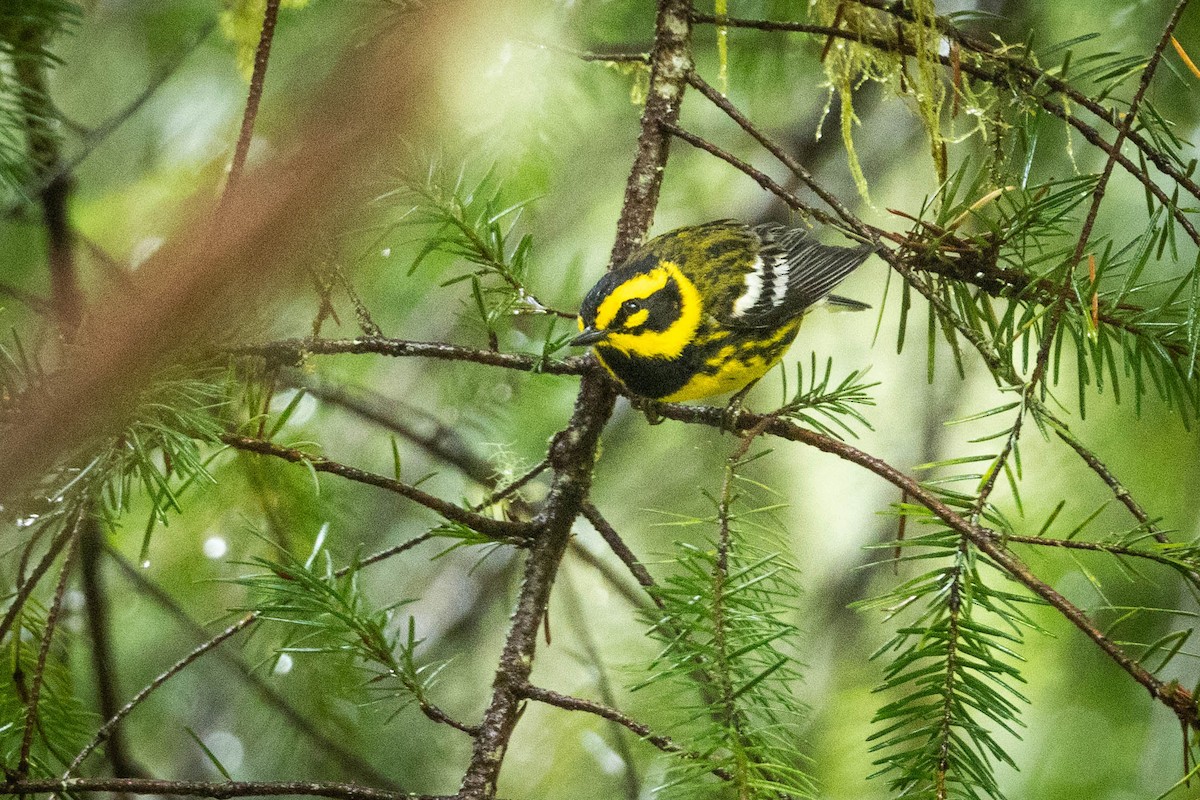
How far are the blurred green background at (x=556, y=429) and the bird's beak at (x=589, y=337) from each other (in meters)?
0.27

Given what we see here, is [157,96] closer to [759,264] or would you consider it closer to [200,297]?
[759,264]

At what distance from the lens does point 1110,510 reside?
88.2 inches

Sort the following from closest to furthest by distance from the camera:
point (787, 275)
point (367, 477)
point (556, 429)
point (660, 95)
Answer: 1. point (367, 477)
2. point (660, 95)
3. point (787, 275)
4. point (556, 429)

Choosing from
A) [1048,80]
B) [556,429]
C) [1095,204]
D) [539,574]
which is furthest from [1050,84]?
[556,429]

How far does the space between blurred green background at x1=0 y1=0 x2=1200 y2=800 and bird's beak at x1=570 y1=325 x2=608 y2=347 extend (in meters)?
0.27

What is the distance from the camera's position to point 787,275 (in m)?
2.10

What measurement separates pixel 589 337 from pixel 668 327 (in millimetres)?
320

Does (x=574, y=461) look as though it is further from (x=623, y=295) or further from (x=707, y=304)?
(x=707, y=304)

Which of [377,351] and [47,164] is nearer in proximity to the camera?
[377,351]

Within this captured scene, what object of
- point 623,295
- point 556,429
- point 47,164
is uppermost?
point 47,164

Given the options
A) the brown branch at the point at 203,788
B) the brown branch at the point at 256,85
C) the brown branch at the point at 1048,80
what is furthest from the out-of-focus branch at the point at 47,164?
the brown branch at the point at 1048,80

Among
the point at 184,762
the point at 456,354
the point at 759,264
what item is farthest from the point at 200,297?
the point at 184,762

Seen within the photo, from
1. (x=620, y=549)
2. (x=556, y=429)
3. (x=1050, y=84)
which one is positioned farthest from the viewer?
(x=556, y=429)

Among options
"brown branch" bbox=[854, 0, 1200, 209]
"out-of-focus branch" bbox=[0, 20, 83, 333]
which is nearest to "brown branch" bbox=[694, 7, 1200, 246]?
"brown branch" bbox=[854, 0, 1200, 209]
